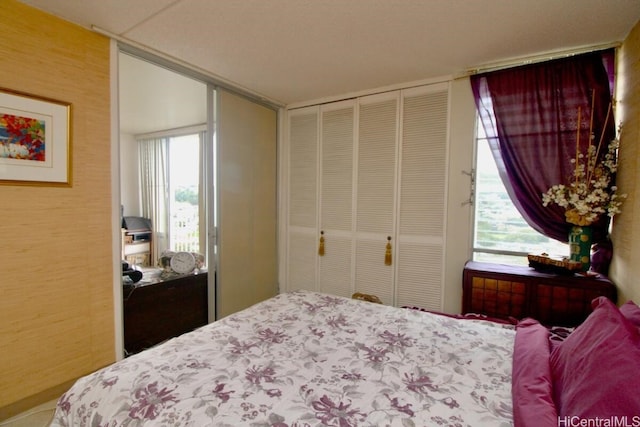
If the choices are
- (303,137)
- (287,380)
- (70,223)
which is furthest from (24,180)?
(303,137)

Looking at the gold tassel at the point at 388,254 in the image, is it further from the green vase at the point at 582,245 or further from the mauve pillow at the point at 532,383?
the mauve pillow at the point at 532,383

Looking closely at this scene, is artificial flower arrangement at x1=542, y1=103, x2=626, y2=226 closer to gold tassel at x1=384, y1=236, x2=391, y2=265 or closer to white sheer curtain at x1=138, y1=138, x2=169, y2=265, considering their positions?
gold tassel at x1=384, y1=236, x2=391, y2=265

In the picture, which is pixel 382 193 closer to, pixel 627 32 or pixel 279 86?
pixel 279 86

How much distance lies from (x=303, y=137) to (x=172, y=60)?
1573 mm

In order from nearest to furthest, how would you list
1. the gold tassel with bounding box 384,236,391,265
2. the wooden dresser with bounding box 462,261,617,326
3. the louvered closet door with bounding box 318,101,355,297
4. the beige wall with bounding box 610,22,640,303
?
the beige wall with bounding box 610,22,640,303
the wooden dresser with bounding box 462,261,617,326
the gold tassel with bounding box 384,236,391,265
the louvered closet door with bounding box 318,101,355,297

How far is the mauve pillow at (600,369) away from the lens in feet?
2.55

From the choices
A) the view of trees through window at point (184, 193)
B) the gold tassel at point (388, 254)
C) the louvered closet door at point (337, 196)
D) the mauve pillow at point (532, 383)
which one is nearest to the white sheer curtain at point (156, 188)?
the view of trees through window at point (184, 193)

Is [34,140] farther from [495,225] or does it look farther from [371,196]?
[495,225]

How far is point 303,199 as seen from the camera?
145 inches

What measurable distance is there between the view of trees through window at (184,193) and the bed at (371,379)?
3372 millimetres

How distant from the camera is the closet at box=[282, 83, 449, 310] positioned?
2.92 m

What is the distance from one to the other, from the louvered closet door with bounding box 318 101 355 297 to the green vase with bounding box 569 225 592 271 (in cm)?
191

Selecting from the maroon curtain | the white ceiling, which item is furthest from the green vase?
the white ceiling

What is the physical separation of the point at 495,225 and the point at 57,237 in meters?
3.40
